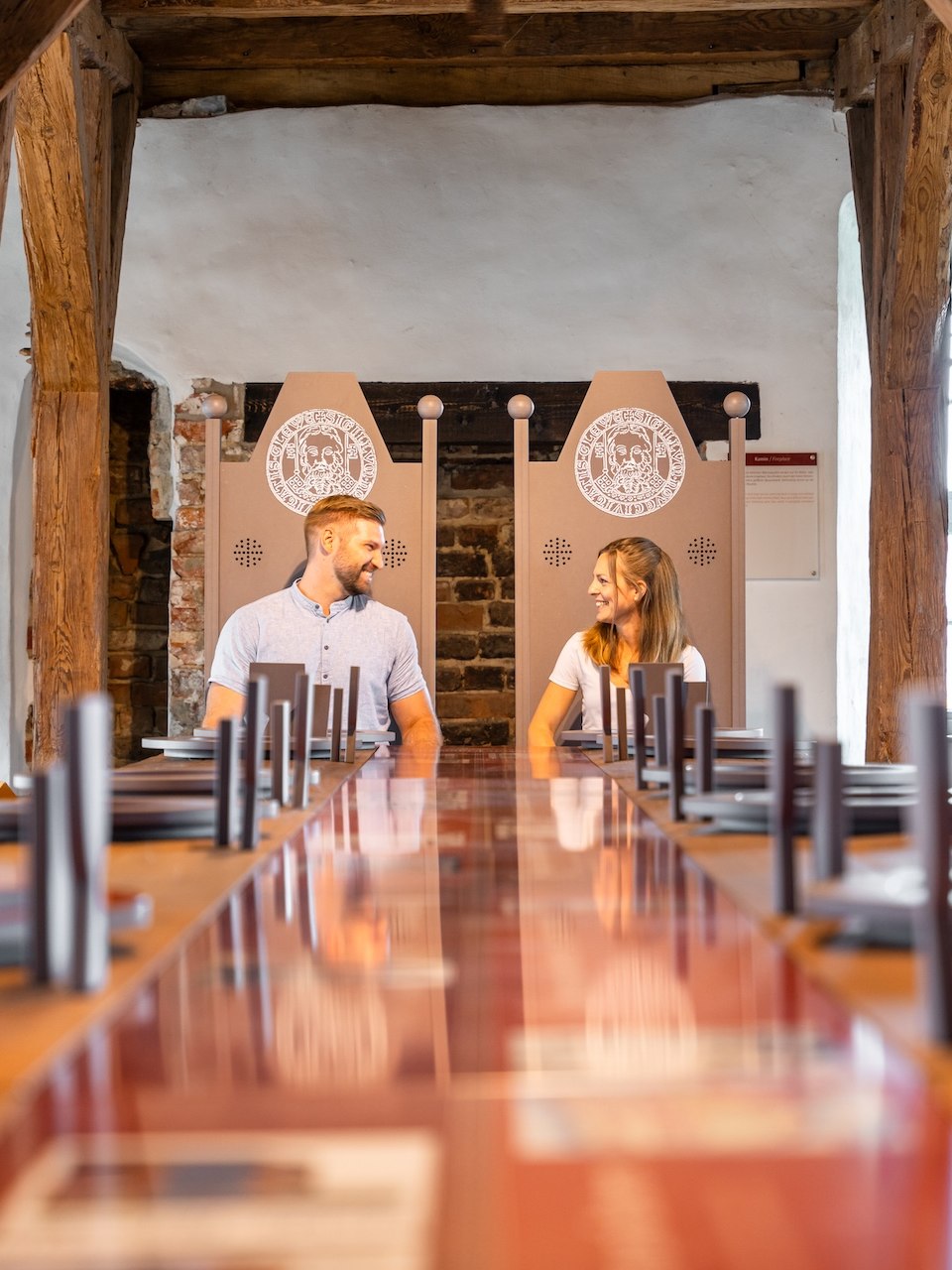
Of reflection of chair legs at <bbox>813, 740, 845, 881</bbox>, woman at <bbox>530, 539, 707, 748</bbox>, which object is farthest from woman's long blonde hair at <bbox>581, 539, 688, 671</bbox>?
reflection of chair legs at <bbox>813, 740, 845, 881</bbox>

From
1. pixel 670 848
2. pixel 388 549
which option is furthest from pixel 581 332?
pixel 670 848

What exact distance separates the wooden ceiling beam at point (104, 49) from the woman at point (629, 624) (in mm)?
2601

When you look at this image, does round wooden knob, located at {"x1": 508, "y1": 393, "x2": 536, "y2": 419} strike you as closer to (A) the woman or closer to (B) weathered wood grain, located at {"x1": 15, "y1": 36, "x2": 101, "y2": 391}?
(A) the woman

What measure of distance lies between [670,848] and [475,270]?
16.2 feet

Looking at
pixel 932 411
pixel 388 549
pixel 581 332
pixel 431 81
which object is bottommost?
pixel 388 549

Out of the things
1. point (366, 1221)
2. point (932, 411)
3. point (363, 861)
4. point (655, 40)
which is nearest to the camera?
point (366, 1221)

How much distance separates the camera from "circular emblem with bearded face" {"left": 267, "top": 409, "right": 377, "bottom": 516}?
15.8ft

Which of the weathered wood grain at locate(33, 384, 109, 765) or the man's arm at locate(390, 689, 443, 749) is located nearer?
the man's arm at locate(390, 689, 443, 749)

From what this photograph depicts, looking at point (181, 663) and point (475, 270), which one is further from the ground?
point (475, 270)

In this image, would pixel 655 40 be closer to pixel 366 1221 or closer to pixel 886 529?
pixel 886 529

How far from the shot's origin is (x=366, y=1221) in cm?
40

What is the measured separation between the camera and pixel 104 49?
16.7ft

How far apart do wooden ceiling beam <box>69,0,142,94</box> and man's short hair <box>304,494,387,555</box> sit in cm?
183

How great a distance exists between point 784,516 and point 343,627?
2.23 m
